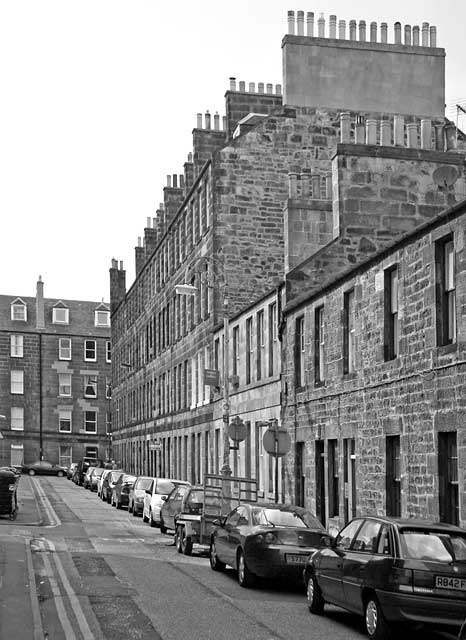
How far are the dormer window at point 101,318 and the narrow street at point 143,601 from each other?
249 ft

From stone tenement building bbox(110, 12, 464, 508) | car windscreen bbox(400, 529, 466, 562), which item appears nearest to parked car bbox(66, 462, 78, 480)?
stone tenement building bbox(110, 12, 464, 508)

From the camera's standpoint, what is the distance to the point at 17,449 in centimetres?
9275

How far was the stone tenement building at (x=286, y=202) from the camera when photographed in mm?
28828

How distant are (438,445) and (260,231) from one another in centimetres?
2348

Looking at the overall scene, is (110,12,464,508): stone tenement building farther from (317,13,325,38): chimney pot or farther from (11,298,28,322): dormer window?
(11,298,28,322): dormer window

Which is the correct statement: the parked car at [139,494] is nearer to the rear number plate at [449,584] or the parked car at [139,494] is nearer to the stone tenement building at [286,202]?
the stone tenement building at [286,202]

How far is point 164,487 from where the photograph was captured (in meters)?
34.5

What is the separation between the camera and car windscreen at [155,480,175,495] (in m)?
34.1

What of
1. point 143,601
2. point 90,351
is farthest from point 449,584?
point 90,351

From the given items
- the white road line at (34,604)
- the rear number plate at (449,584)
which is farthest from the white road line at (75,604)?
the rear number plate at (449,584)

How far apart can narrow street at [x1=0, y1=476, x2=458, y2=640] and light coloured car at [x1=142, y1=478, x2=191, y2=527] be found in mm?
7327

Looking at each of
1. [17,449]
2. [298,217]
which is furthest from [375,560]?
[17,449]

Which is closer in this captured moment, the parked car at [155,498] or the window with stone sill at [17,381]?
the parked car at [155,498]

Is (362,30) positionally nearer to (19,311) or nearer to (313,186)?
(313,186)
